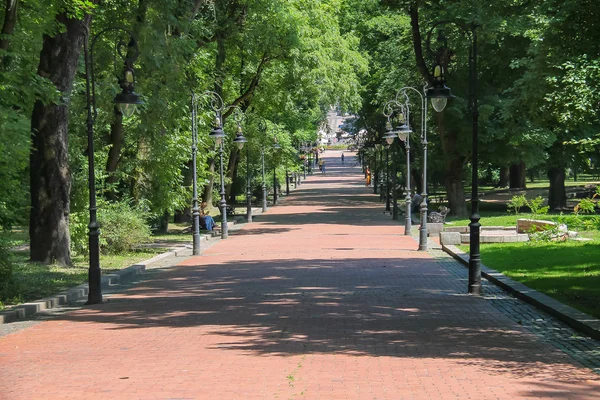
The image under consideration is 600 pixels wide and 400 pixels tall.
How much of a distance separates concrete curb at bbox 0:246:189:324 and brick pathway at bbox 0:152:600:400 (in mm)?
544

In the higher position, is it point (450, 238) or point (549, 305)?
point (549, 305)

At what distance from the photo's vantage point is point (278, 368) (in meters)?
9.51

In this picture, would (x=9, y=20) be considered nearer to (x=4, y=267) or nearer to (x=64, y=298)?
(x=4, y=267)

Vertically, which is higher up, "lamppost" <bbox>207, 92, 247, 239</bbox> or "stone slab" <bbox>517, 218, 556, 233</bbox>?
"lamppost" <bbox>207, 92, 247, 239</bbox>

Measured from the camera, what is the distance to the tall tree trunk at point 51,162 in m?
21.3

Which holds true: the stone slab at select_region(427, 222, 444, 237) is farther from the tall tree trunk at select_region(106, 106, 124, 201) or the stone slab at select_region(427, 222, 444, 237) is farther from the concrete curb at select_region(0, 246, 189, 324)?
the concrete curb at select_region(0, 246, 189, 324)

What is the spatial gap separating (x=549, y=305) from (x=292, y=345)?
15.7 feet

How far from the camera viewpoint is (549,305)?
1372cm

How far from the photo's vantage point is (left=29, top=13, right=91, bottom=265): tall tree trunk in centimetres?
2131

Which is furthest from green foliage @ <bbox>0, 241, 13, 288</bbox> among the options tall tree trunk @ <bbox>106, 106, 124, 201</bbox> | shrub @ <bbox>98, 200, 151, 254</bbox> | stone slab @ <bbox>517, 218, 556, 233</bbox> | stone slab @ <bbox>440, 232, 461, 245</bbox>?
stone slab @ <bbox>517, 218, 556, 233</bbox>

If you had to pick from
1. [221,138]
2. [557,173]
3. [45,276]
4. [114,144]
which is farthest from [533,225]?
[557,173]

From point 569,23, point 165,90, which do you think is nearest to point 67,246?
point 165,90

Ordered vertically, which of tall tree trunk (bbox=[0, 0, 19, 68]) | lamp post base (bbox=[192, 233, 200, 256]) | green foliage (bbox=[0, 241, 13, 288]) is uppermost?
tall tree trunk (bbox=[0, 0, 19, 68])

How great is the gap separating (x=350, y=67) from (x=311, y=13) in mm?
3908
